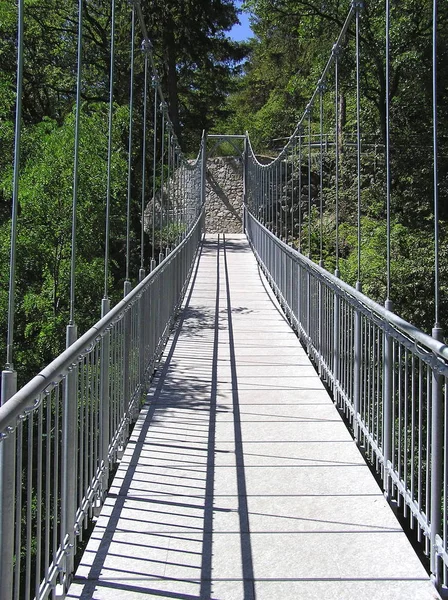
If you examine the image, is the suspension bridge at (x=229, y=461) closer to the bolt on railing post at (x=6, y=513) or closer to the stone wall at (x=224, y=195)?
the bolt on railing post at (x=6, y=513)

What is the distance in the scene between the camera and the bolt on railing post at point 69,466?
295 centimetres

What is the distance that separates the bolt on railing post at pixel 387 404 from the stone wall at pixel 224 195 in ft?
104

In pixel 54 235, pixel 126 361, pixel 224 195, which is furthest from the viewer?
pixel 224 195

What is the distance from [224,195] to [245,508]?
3217 centimetres

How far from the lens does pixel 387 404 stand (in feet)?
12.7

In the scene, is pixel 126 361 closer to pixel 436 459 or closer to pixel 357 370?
pixel 357 370

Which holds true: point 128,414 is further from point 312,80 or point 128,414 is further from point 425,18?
point 312,80

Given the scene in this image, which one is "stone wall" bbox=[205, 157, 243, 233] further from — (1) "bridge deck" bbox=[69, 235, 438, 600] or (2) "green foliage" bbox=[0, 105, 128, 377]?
(1) "bridge deck" bbox=[69, 235, 438, 600]

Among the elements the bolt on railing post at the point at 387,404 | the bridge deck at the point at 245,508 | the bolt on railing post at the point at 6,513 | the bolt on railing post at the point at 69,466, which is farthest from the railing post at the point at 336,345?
the bolt on railing post at the point at 6,513

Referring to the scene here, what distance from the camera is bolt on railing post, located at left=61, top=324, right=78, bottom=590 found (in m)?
2.95

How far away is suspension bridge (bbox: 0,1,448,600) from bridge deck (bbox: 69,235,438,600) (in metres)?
0.01

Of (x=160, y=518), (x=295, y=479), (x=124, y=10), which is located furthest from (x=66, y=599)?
(x=124, y=10)

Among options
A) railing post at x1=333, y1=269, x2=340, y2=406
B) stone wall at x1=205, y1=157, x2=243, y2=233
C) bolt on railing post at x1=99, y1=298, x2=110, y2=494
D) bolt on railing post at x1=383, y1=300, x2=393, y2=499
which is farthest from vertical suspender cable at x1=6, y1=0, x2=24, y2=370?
stone wall at x1=205, y1=157, x2=243, y2=233

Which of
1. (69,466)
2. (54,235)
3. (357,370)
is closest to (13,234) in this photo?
(69,466)
